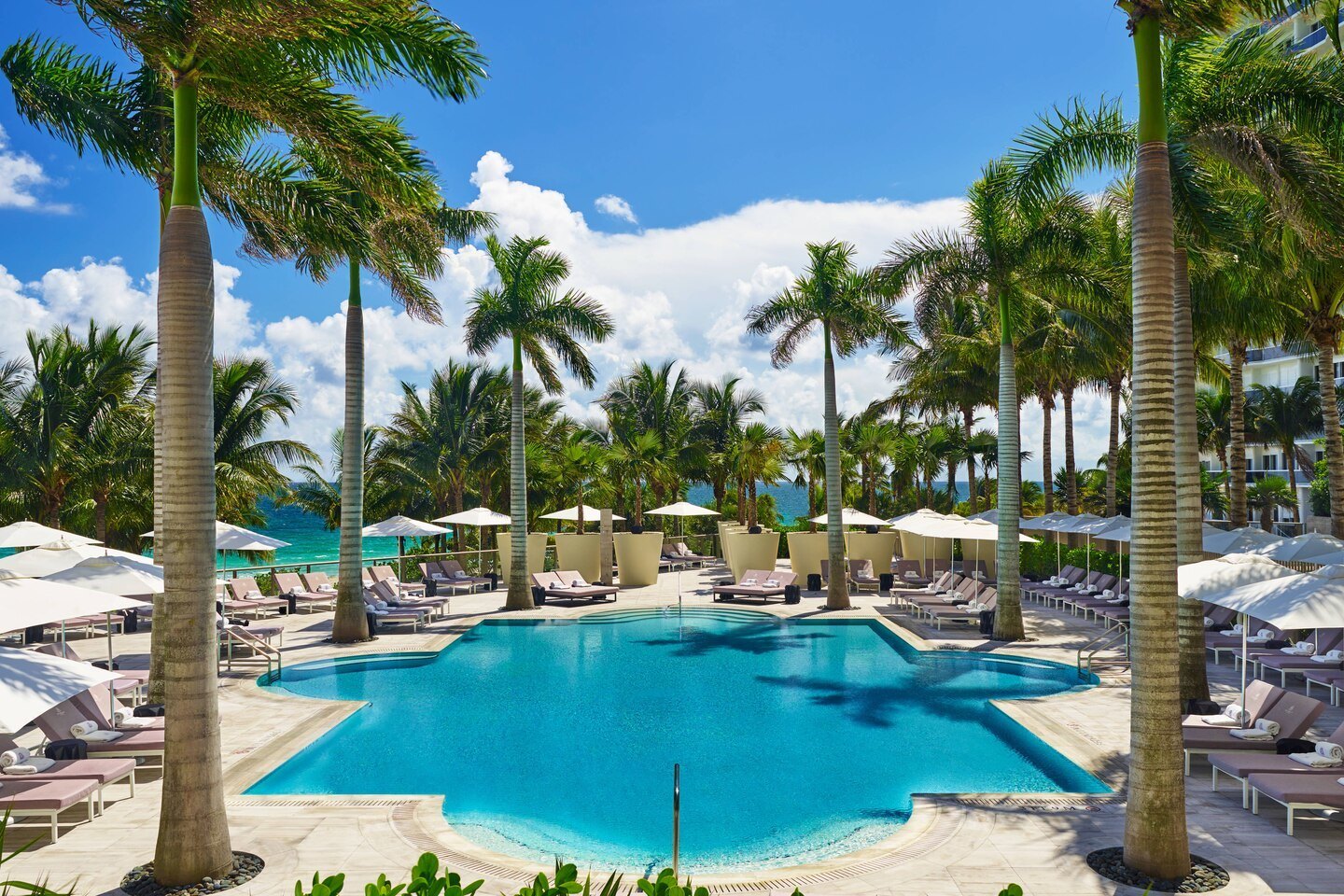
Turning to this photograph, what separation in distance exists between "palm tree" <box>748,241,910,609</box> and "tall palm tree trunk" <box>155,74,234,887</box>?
15442 millimetres

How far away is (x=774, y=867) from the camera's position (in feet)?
24.3

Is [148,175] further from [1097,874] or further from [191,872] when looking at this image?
[1097,874]

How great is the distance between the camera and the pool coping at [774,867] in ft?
22.5

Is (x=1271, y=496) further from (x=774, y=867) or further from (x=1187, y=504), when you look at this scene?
(x=774, y=867)

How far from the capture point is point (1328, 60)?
1128 centimetres

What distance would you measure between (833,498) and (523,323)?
28.3ft

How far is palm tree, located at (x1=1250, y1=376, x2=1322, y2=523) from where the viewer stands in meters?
41.4

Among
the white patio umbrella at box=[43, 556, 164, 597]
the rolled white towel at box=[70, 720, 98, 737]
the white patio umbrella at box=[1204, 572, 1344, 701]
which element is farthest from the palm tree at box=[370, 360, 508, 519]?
the white patio umbrella at box=[1204, 572, 1344, 701]

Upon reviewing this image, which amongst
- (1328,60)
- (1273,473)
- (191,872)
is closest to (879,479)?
(1273,473)

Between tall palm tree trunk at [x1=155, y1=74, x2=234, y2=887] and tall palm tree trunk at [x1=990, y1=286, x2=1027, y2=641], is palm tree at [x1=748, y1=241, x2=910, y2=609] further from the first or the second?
tall palm tree trunk at [x1=155, y1=74, x2=234, y2=887]

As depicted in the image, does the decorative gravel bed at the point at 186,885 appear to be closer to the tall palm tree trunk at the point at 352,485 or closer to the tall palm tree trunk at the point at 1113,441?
the tall palm tree trunk at the point at 352,485

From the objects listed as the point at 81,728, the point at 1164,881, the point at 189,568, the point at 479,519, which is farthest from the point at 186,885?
the point at 479,519

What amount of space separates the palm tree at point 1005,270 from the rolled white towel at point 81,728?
1384cm

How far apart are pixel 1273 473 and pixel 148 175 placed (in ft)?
192
